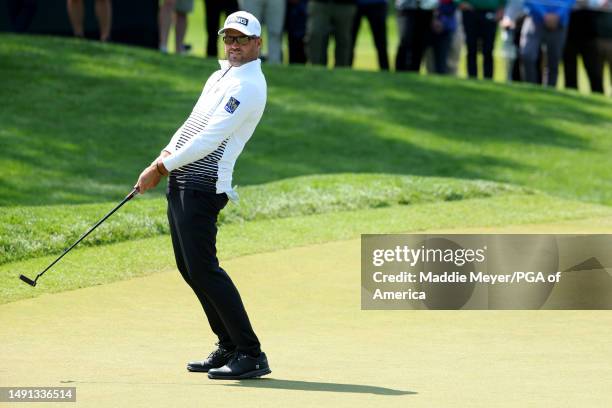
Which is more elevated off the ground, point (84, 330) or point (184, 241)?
point (184, 241)

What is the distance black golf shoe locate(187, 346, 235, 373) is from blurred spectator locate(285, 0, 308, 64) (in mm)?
12662

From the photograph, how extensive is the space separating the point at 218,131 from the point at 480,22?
44.2 feet

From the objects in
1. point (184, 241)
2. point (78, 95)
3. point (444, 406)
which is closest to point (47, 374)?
point (184, 241)

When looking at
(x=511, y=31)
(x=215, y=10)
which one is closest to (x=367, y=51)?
(x=511, y=31)

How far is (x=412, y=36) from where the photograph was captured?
19344 mm

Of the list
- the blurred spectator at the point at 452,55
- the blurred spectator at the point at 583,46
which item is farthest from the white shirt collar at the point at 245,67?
the blurred spectator at the point at 583,46

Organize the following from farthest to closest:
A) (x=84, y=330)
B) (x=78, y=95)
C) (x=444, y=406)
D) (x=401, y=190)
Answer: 1. (x=78, y=95)
2. (x=401, y=190)
3. (x=84, y=330)
4. (x=444, y=406)

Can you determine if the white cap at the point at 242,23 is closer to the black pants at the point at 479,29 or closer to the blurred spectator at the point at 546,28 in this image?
the blurred spectator at the point at 546,28

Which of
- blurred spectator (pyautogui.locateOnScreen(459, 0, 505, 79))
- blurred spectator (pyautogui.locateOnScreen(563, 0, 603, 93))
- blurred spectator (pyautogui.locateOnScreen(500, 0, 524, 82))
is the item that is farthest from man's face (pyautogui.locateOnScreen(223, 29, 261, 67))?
blurred spectator (pyautogui.locateOnScreen(563, 0, 603, 93))

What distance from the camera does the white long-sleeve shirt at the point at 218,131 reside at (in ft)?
21.0

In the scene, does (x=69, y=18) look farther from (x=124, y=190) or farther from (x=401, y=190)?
(x=401, y=190)

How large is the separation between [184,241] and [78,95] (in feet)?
36.9

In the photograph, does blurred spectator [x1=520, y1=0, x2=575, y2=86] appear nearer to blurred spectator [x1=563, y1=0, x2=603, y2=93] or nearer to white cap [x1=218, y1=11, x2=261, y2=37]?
blurred spectator [x1=563, y1=0, x2=603, y2=93]

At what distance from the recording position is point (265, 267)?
32.6ft
